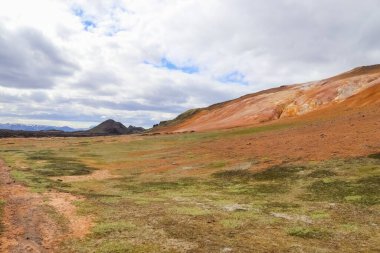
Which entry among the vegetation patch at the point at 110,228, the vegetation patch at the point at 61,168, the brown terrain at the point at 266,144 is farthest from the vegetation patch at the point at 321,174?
the vegetation patch at the point at 61,168

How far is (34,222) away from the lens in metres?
22.8

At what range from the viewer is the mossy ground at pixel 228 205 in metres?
19.4

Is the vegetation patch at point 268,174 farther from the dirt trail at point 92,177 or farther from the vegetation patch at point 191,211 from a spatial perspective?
the vegetation patch at point 191,211

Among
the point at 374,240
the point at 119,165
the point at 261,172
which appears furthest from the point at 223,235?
the point at 119,165

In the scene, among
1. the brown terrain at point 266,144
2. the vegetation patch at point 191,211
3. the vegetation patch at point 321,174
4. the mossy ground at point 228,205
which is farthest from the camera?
the vegetation patch at point 321,174

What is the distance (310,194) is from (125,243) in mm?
17895

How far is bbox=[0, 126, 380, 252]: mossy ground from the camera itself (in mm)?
19438

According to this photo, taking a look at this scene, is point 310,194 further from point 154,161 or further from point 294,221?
point 154,161

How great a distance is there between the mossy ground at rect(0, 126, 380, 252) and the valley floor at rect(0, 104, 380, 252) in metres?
0.07

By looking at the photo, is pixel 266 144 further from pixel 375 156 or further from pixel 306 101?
pixel 306 101

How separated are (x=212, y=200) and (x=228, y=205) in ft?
8.11

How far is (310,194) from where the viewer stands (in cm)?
3181

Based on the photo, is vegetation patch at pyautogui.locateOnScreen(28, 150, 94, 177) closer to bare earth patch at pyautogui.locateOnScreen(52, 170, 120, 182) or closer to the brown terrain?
bare earth patch at pyautogui.locateOnScreen(52, 170, 120, 182)

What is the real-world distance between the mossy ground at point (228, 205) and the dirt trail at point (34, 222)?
913 millimetres
